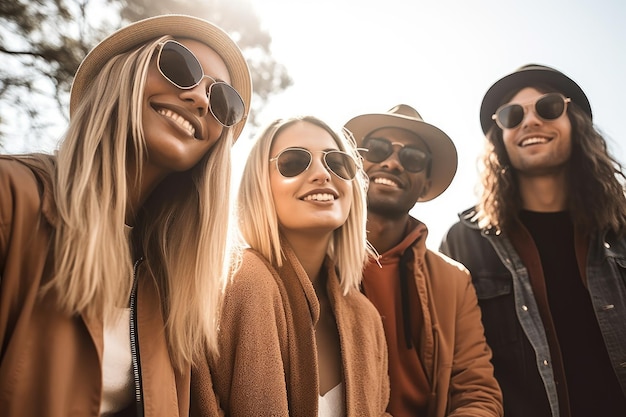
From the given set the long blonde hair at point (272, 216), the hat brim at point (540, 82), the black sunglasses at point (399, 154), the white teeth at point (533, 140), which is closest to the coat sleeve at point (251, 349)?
the long blonde hair at point (272, 216)

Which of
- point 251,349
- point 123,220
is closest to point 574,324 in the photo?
point 251,349

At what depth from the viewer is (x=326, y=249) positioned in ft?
9.20

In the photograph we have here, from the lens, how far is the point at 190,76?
203cm

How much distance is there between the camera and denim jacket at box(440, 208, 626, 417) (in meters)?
3.06

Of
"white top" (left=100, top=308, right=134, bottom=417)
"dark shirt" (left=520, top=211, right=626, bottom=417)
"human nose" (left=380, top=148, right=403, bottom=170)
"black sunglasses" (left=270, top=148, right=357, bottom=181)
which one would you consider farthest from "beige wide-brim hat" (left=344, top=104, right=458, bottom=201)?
"white top" (left=100, top=308, right=134, bottom=417)

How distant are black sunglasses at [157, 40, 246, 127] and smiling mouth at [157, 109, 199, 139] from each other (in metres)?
0.12

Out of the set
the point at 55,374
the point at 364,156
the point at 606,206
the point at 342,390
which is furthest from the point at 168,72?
the point at 606,206

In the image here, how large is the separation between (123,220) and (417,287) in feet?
6.55

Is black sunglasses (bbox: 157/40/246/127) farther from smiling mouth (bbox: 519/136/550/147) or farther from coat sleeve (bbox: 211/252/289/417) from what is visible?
smiling mouth (bbox: 519/136/550/147)

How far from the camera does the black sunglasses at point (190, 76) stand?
1.97 m

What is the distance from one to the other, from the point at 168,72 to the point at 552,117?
2.99 metres

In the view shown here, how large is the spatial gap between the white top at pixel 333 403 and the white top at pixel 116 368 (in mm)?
865

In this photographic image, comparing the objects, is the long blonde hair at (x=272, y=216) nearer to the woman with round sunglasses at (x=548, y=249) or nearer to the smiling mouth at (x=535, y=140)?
the woman with round sunglasses at (x=548, y=249)

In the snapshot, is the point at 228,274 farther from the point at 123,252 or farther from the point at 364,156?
the point at 364,156
